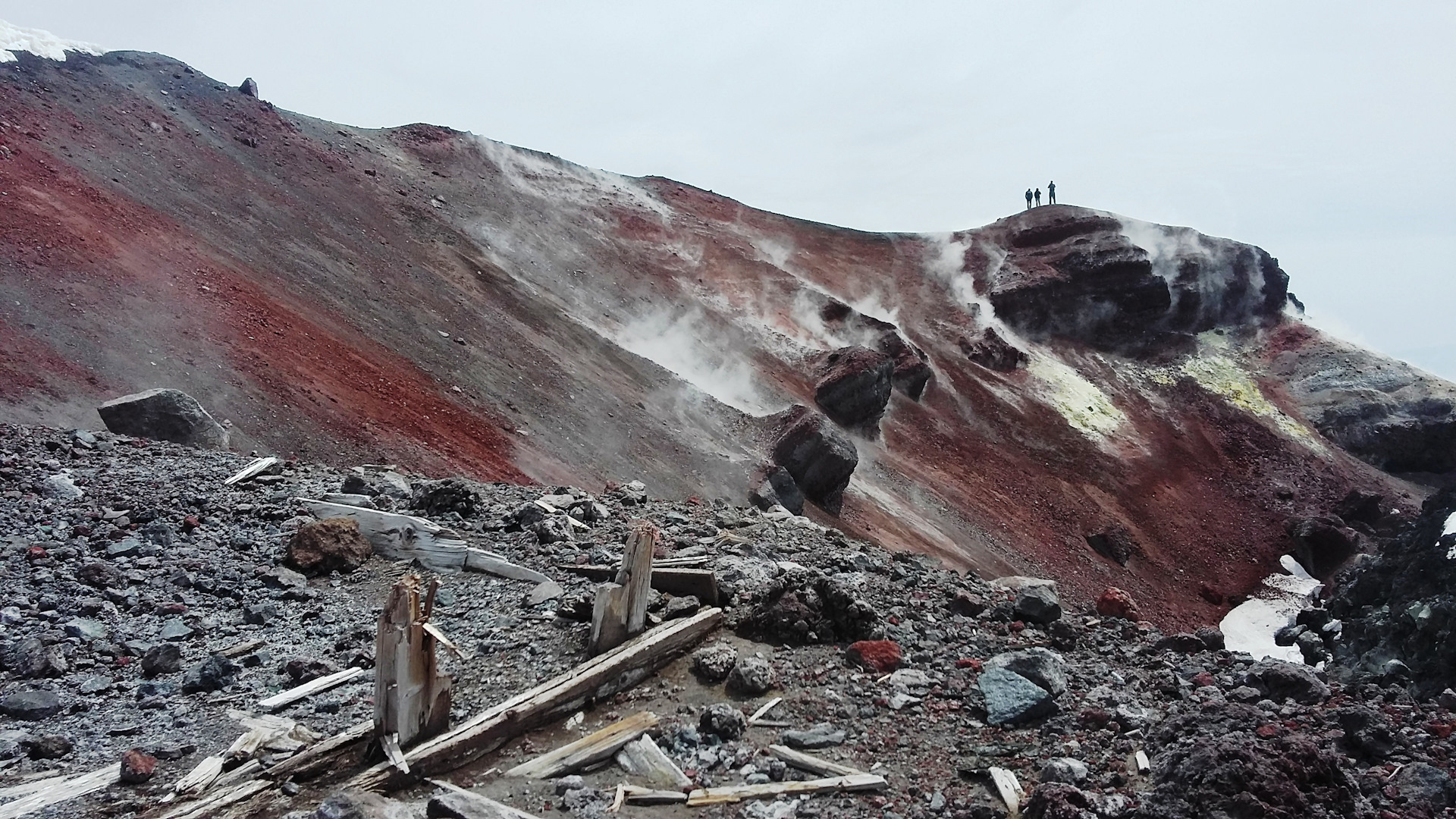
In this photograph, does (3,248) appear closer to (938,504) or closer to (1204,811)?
(1204,811)

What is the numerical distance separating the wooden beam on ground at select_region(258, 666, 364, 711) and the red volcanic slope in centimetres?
823

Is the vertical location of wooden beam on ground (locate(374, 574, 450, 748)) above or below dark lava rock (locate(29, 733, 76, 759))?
above

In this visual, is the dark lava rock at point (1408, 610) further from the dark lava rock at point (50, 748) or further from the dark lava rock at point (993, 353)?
the dark lava rock at point (993, 353)

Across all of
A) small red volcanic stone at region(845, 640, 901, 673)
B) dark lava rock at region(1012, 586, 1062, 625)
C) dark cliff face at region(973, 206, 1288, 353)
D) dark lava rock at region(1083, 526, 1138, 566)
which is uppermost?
dark cliff face at region(973, 206, 1288, 353)

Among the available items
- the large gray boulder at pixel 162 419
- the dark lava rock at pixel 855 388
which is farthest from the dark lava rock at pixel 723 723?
the dark lava rock at pixel 855 388

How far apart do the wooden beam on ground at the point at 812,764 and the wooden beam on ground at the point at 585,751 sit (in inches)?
31.3

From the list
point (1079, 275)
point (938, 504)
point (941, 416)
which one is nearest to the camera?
point (938, 504)

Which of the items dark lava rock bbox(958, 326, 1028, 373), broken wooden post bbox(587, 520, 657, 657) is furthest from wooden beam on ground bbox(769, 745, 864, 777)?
dark lava rock bbox(958, 326, 1028, 373)

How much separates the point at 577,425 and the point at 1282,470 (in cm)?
3077

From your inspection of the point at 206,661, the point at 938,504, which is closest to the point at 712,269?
the point at 938,504

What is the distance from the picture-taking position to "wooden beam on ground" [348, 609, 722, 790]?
514 centimetres

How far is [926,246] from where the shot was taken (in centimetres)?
4644

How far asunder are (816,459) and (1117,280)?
2691 cm

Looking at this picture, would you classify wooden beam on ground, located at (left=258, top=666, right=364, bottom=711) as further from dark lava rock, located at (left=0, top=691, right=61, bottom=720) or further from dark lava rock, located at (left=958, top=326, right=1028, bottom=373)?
dark lava rock, located at (left=958, top=326, right=1028, bottom=373)
